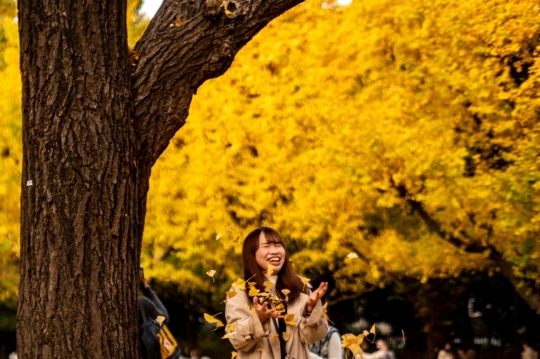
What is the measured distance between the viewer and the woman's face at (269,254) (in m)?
5.25

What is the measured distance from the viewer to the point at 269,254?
5.25m

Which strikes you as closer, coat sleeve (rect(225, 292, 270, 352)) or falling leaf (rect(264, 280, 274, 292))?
coat sleeve (rect(225, 292, 270, 352))

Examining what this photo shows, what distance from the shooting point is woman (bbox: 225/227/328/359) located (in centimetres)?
488

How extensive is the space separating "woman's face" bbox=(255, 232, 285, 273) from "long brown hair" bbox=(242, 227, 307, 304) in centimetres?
2

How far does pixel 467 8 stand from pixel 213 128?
644cm

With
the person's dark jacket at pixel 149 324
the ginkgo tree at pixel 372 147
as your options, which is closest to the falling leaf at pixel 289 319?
the person's dark jacket at pixel 149 324

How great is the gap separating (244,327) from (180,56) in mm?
1290

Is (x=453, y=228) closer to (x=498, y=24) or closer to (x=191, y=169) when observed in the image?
(x=498, y=24)

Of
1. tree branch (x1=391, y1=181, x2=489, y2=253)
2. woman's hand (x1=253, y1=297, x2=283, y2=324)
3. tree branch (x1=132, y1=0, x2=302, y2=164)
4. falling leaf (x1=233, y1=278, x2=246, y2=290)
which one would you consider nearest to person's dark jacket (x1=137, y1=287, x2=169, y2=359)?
falling leaf (x1=233, y1=278, x2=246, y2=290)

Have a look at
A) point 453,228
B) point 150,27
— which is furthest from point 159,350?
Result: point 453,228

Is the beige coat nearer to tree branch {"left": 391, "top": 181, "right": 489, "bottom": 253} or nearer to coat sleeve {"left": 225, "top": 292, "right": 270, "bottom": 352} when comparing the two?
coat sleeve {"left": 225, "top": 292, "right": 270, "bottom": 352}

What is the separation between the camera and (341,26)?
1848 centimetres

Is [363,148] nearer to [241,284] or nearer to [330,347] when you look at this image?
[330,347]

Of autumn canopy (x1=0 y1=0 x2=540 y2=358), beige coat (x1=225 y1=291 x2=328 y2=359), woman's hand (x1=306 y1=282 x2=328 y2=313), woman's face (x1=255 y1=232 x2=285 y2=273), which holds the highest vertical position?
autumn canopy (x1=0 y1=0 x2=540 y2=358)
